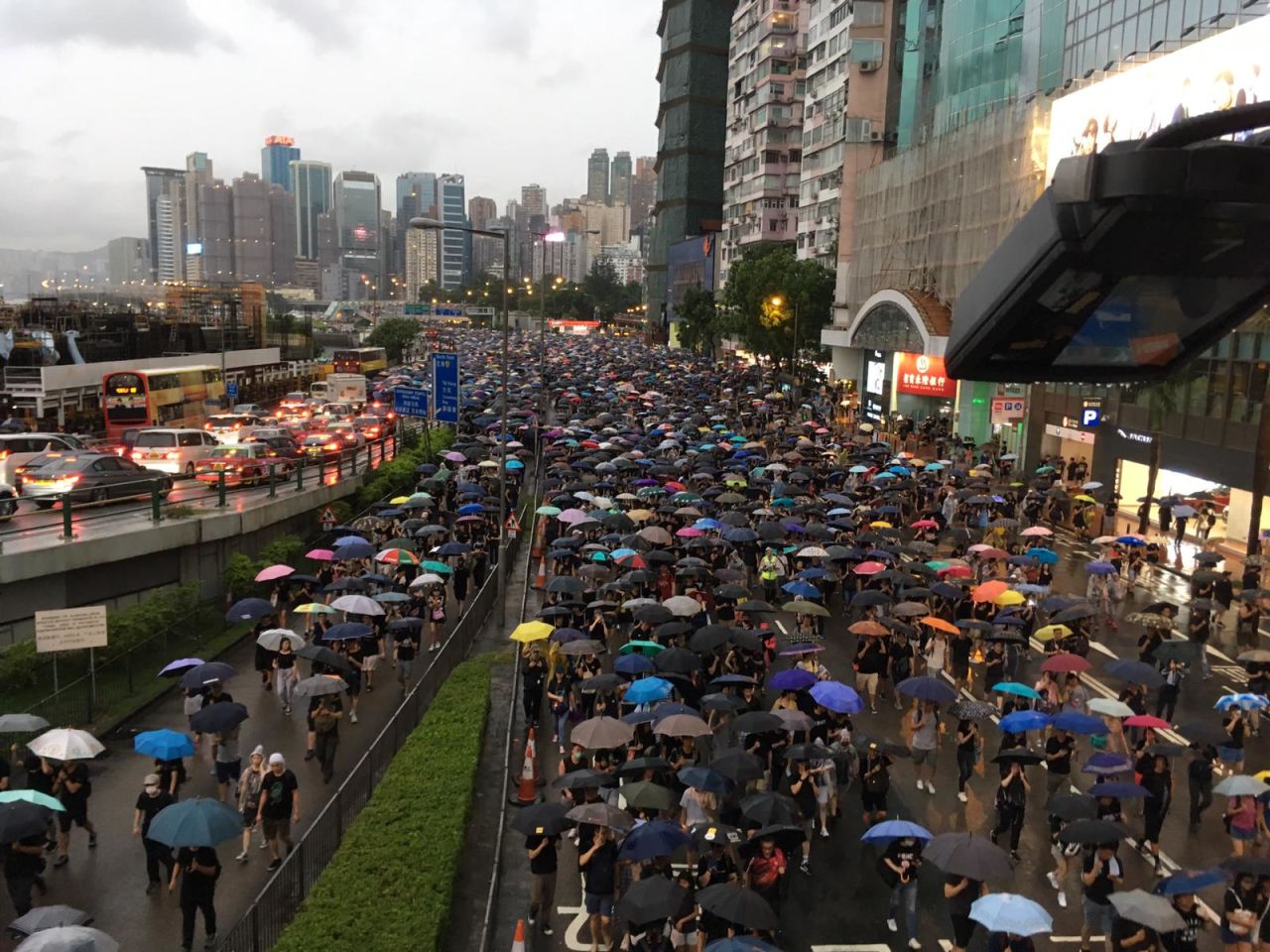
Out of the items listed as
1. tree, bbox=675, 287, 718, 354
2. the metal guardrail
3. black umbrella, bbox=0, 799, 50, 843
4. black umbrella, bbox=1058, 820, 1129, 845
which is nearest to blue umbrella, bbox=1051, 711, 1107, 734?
black umbrella, bbox=1058, 820, 1129, 845

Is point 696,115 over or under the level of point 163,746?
over

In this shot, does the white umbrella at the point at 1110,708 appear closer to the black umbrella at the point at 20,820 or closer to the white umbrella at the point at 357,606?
the white umbrella at the point at 357,606

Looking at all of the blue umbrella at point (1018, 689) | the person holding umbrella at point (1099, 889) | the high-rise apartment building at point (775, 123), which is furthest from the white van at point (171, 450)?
the high-rise apartment building at point (775, 123)

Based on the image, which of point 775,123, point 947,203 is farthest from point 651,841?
point 775,123

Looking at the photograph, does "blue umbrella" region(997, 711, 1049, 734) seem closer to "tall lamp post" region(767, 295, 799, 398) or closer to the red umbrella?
the red umbrella

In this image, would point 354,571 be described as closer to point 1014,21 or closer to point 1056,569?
point 1056,569

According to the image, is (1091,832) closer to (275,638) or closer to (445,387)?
(275,638)

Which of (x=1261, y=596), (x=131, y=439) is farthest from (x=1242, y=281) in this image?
(x=131, y=439)
